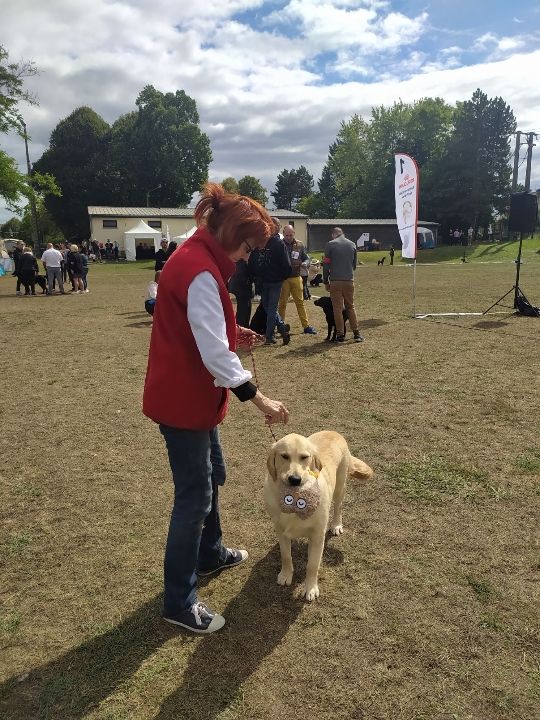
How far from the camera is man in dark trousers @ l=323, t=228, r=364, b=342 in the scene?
883cm

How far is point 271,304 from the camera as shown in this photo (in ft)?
29.0

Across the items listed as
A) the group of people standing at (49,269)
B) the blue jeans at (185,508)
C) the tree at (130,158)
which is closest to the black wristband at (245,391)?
the blue jeans at (185,508)

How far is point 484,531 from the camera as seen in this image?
337 cm

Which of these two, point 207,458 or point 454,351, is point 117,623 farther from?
point 454,351

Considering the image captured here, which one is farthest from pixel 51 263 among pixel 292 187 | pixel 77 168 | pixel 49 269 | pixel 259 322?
pixel 292 187

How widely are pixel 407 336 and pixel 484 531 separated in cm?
668

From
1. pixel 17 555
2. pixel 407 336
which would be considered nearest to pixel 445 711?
pixel 17 555

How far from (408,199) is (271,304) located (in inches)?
203

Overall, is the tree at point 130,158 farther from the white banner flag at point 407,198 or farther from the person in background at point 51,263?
the white banner flag at point 407,198

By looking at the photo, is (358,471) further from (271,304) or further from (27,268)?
(27,268)

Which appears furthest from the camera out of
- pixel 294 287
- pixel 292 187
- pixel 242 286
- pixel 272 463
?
pixel 292 187

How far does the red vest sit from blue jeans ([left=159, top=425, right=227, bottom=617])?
100 mm

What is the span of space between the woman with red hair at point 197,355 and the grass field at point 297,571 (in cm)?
52

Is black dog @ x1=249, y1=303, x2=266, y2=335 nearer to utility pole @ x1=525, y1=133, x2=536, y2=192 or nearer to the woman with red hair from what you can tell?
the woman with red hair
